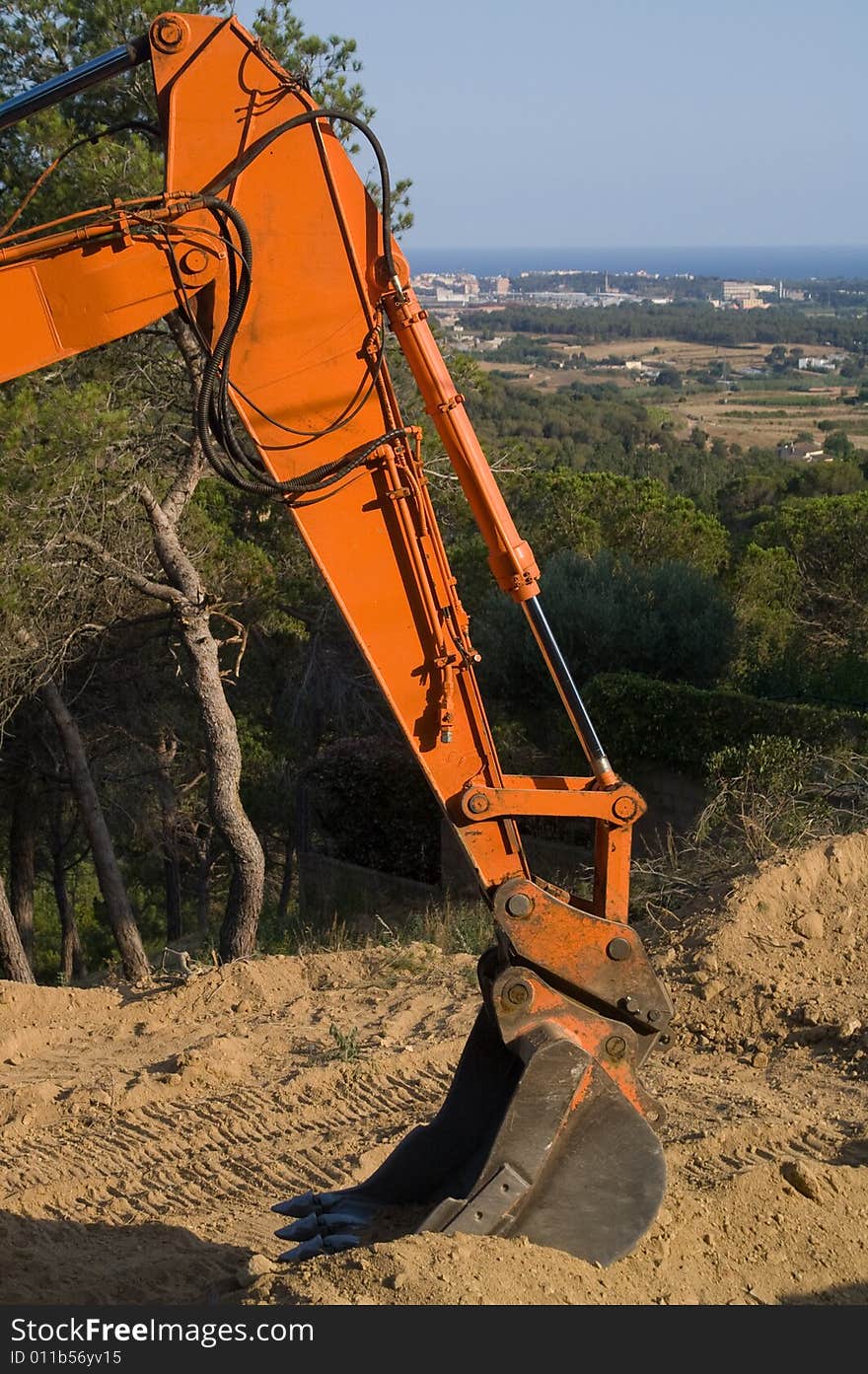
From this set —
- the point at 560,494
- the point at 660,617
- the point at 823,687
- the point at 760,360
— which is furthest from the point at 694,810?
the point at 760,360

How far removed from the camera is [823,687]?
14547mm

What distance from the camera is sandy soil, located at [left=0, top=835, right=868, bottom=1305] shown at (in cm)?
460

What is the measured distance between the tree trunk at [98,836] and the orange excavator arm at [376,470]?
9.73m

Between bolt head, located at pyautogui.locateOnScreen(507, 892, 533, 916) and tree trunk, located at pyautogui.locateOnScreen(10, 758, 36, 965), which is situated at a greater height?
bolt head, located at pyautogui.locateOnScreen(507, 892, 533, 916)

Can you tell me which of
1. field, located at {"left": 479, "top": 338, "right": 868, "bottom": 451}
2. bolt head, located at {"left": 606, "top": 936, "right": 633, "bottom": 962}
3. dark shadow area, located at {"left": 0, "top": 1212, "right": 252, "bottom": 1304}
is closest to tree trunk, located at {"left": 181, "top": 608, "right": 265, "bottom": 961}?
dark shadow area, located at {"left": 0, "top": 1212, "right": 252, "bottom": 1304}

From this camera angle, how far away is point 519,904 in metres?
4.48

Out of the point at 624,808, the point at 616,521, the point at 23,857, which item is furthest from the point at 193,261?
the point at 616,521

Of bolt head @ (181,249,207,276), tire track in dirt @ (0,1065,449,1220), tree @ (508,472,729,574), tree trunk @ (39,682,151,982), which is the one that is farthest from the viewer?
tree @ (508,472,729,574)

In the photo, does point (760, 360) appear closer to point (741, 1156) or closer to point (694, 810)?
point (694, 810)

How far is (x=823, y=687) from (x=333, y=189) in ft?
36.8

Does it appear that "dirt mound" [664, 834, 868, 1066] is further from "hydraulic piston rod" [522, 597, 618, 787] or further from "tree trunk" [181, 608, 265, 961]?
"tree trunk" [181, 608, 265, 961]

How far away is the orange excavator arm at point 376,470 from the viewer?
4375 mm

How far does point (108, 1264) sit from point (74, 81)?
4.42 meters

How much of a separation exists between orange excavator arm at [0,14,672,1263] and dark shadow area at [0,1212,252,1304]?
79 centimetres
